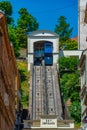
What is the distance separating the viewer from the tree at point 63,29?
122963 millimetres

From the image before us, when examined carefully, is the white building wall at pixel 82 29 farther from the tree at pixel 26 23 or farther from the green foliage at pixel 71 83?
the tree at pixel 26 23

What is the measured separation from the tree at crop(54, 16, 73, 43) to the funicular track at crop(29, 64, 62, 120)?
38.6m

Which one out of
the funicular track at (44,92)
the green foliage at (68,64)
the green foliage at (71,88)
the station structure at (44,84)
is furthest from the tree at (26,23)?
the green foliage at (71,88)

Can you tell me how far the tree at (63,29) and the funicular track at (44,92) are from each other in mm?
38555

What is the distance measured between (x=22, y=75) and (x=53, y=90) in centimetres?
1520

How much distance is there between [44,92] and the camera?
234 feet

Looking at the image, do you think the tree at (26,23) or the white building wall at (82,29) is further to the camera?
the tree at (26,23)

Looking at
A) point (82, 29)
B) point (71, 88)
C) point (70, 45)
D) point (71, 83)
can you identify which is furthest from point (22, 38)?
point (71, 88)

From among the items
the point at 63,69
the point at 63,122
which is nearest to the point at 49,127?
the point at 63,122

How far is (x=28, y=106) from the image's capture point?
6738 centimetres

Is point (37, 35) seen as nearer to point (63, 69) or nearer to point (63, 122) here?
point (63, 69)

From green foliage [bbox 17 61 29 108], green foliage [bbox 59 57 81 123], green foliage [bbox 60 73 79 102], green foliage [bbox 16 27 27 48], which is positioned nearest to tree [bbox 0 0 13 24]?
green foliage [bbox 16 27 27 48]

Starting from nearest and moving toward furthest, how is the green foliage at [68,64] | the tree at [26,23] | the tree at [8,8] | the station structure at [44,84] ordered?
1. the station structure at [44,84]
2. the green foliage at [68,64]
3. the tree at [8,8]
4. the tree at [26,23]

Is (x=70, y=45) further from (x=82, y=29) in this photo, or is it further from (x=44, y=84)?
(x=44, y=84)
